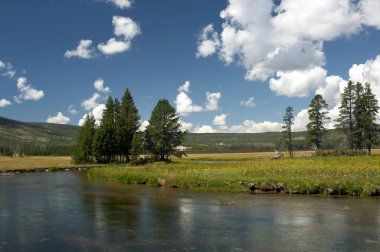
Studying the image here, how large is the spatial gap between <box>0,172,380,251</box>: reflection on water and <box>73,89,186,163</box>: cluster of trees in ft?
170

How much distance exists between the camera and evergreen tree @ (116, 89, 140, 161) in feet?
324

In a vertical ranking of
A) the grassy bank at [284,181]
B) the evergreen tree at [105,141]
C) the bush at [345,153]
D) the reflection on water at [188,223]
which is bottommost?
the reflection on water at [188,223]

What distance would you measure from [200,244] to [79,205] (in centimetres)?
1676

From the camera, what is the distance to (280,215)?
26109 mm

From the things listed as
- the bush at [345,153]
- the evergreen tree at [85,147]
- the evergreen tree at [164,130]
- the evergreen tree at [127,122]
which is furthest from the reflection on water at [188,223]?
the evergreen tree at [85,147]

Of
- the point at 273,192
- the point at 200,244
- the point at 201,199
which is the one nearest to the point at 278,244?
the point at 200,244

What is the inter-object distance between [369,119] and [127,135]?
5736 centimetres

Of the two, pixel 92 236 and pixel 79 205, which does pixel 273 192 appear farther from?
pixel 92 236

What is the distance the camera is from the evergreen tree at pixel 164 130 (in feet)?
290

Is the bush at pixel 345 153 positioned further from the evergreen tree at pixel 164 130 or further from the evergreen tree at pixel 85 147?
the evergreen tree at pixel 85 147

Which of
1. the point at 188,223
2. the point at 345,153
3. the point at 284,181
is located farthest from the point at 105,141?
the point at 188,223

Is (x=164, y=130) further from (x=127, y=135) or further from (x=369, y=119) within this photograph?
(x=369, y=119)

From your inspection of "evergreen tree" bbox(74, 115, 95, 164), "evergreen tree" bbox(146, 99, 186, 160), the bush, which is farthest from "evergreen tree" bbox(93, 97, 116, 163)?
the bush

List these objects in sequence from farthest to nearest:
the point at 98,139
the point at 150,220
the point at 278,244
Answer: the point at 98,139 < the point at 150,220 < the point at 278,244
